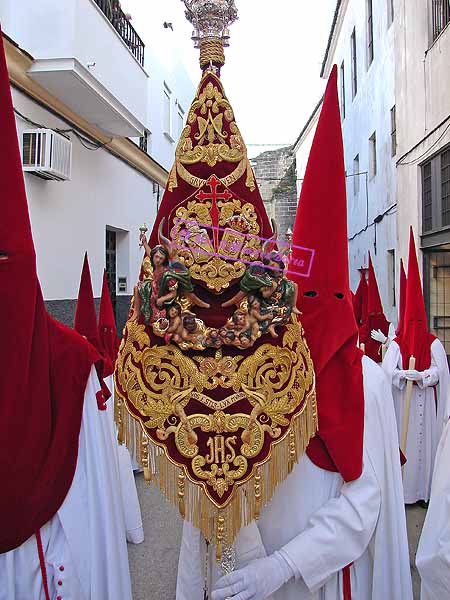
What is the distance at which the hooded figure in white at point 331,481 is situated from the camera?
164 centimetres

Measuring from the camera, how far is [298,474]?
68.9 inches

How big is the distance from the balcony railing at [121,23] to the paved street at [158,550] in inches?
237

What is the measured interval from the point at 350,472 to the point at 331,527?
0.19 meters

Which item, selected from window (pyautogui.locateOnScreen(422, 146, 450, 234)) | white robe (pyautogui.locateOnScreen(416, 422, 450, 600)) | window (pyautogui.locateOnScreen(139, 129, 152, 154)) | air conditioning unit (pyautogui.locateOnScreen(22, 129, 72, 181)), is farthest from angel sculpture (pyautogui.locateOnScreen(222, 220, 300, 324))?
window (pyautogui.locateOnScreen(139, 129, 152, 154))

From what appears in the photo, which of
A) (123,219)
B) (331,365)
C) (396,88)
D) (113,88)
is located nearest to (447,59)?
(396,88)

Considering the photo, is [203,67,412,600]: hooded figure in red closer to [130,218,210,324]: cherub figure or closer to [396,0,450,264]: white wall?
[130,218,210,324]: cherub figure

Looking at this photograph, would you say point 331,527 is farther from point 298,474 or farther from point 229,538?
point 229,538

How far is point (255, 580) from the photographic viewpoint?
1.55 metres

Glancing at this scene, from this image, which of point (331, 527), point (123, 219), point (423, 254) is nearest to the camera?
point (331, 527)

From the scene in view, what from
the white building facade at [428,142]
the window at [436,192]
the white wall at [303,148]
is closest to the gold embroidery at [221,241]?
the white building facade at [428,142]

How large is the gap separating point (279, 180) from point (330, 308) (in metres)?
16.6

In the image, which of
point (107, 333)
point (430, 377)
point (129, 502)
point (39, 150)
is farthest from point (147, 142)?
point (129, 502)

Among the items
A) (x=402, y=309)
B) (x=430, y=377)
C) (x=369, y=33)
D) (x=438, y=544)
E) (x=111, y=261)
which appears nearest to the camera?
(x=438, y=544)

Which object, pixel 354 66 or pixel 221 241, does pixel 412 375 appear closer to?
pixel 221 241
